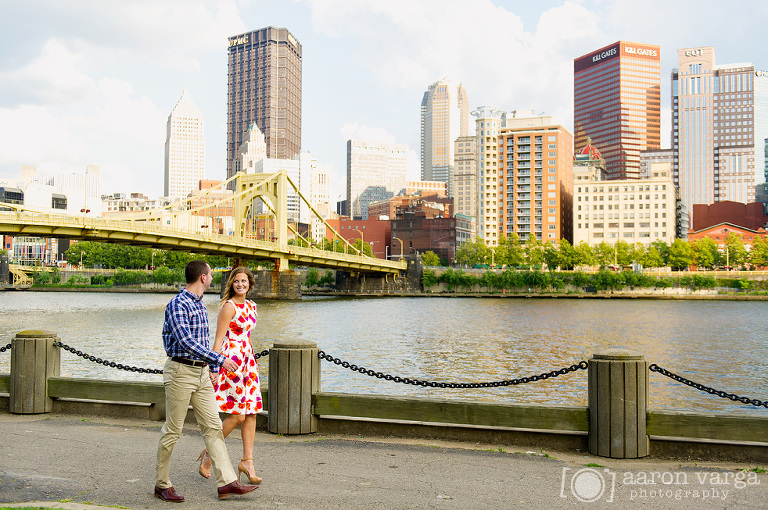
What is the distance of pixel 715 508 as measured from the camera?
20.1ft

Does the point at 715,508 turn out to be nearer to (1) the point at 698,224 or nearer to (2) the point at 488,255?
(2) the point at 488,255

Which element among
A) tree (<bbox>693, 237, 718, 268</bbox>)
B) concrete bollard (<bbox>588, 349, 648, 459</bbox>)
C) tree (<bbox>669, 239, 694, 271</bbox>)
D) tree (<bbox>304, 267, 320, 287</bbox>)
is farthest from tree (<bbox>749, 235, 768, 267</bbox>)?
concrete bollard (<bbox>588, 349, 648, 459</bbox>)

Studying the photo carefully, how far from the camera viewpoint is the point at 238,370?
7.10m

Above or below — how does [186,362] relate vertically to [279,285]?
above

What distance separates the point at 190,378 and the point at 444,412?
3499 mm

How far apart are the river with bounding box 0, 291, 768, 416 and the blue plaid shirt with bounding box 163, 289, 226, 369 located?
1175 centimetres

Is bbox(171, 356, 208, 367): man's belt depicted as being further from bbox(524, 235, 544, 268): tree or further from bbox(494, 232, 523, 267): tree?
bbox(524, 235, 544, 268): tree

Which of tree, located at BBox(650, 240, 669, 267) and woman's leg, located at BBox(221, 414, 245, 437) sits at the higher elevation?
tree, located at BBox(650, 240, 669, 267)

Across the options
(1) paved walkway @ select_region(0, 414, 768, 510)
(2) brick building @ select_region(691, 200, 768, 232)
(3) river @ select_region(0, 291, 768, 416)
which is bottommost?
(3) river @ select_region(0, 291, 768, 416)

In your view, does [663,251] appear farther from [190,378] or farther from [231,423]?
[190,378]

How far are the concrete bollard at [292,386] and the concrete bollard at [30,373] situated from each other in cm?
366

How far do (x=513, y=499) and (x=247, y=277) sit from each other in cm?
336

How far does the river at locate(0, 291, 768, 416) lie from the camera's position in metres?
19.1

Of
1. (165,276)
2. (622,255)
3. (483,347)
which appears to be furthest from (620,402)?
(165,276)
